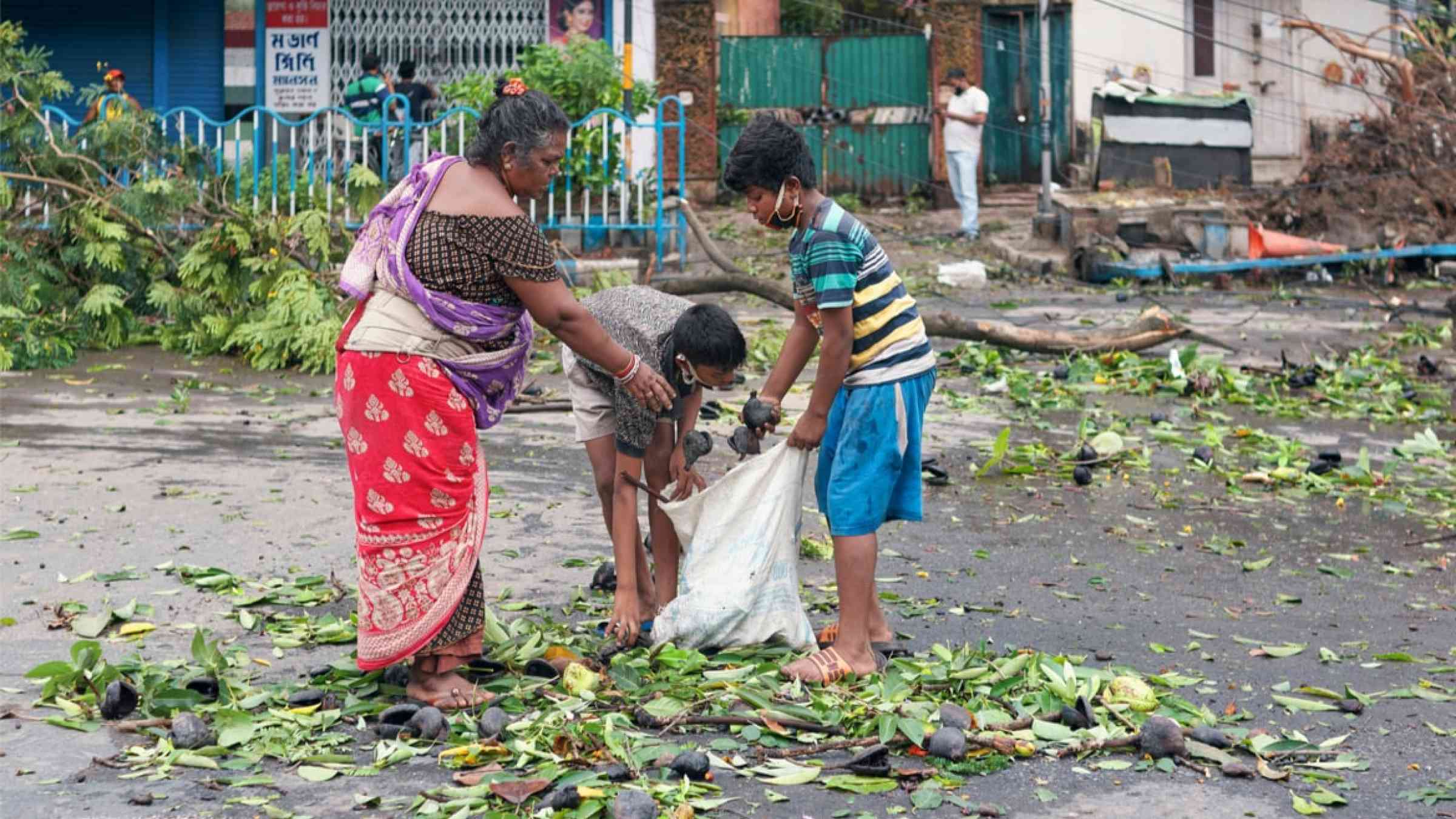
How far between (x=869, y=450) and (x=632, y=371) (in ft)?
2.33

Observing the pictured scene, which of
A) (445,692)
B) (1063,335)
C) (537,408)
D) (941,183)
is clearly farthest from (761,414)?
(941,183)

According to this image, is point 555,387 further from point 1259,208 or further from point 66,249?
point 1259,208

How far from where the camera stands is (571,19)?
51.5 ft

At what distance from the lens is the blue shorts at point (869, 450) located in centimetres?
436

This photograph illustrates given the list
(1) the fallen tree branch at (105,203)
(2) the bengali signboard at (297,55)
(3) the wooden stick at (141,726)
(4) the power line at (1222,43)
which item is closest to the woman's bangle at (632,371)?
(3) the wooden stick at (141,726)

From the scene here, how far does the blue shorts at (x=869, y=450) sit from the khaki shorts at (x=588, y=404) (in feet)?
2.30

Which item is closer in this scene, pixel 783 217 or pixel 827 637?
pixel 783 217

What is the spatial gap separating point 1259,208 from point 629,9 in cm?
689

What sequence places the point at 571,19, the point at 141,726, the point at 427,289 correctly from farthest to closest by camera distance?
the point at 571,19 < the point at 427,289 < the point at 141,726

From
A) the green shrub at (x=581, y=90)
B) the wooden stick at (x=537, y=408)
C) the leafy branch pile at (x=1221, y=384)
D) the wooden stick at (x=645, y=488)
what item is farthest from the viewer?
the green shrub at (x=581, y=90)

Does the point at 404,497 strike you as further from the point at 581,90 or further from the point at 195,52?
the point at 195,52

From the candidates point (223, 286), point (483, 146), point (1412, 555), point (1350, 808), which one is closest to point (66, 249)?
point (223, 286)

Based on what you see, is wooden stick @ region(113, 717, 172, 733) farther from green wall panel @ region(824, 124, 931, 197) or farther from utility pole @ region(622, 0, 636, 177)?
green wall panel @ region(824, 124, 931, 197)

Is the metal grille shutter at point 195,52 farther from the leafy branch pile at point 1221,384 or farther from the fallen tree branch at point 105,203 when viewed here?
the leafy branch pile at point 1221,384
